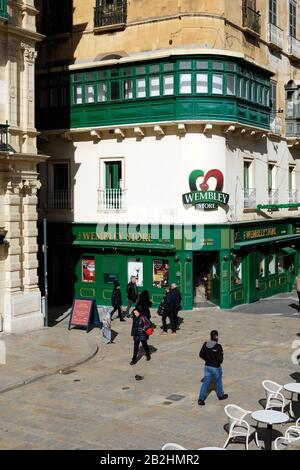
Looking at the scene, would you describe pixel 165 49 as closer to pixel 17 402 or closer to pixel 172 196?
pixel 172 196

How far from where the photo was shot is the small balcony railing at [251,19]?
2680 centimetres

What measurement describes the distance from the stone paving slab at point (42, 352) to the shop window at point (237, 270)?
24.3ft

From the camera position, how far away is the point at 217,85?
24.4 metres

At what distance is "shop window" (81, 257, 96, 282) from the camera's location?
1065 inches

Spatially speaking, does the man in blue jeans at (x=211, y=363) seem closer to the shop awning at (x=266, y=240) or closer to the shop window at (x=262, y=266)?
the shop awning at (x=266, y=240)

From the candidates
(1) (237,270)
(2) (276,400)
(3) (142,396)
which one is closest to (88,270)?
(1) (237,270)

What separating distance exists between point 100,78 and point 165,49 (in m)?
3.05

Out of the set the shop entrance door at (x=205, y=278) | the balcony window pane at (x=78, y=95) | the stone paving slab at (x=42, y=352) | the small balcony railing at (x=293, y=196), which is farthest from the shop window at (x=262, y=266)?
the balcony window pane at (x=78, y=95)

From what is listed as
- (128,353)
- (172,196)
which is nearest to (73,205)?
(172,196)

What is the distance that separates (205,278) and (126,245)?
368 cm

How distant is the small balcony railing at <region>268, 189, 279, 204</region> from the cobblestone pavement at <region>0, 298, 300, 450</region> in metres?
10.8

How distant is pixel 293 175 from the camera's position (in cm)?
3353

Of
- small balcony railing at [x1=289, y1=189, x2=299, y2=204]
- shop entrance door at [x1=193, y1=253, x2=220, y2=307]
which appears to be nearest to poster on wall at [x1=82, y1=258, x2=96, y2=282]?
shop entrance door at [x1=193, y1=253, x2=220, y2=307]

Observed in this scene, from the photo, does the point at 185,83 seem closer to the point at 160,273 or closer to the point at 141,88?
the point at 141,88
